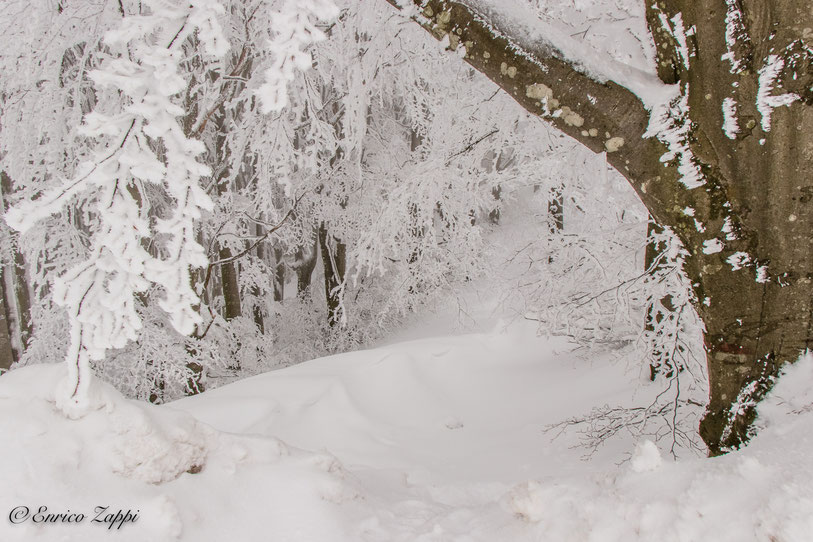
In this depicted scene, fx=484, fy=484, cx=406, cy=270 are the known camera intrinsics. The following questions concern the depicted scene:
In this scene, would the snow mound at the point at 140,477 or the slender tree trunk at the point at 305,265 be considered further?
the slender tree trunk at the point at 305,265

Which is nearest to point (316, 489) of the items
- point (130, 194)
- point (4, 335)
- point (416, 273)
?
point (130, 194)

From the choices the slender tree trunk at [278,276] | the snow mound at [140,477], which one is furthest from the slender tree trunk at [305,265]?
the snow mound at [140,477]

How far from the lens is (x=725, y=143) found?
176 cm

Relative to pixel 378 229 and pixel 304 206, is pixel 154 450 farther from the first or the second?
pixel 304 206

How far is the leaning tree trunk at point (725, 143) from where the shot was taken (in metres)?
1.67

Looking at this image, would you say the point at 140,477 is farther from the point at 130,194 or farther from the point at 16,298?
the point at 16,298

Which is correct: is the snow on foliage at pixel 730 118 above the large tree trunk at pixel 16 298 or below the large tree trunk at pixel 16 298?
above

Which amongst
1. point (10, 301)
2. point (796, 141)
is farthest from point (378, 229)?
point (10, 301)

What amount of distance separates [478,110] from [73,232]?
16.8 ft

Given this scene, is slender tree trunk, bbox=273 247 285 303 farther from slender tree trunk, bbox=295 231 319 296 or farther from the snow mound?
the snow mound

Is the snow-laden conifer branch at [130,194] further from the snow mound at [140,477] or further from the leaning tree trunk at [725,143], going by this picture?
the leaning tree trunk at [725,143]

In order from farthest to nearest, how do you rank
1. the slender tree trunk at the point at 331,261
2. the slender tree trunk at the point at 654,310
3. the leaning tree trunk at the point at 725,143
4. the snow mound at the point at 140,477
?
the slender tree trunk at the point at 331,261
the slender tree trunk at the point at 654,310
the snow mound at the point at 140,477
the leaning tree trunk at the point at 725,143

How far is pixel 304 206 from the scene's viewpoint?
9.24 metres

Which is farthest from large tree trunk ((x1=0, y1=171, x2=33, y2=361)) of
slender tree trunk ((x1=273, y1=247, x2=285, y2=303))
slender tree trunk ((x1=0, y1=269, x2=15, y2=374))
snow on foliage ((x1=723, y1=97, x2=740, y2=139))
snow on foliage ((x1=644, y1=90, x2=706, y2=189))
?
snow on foliage ((x1=723, y1=97, x2=740, y2=139))
